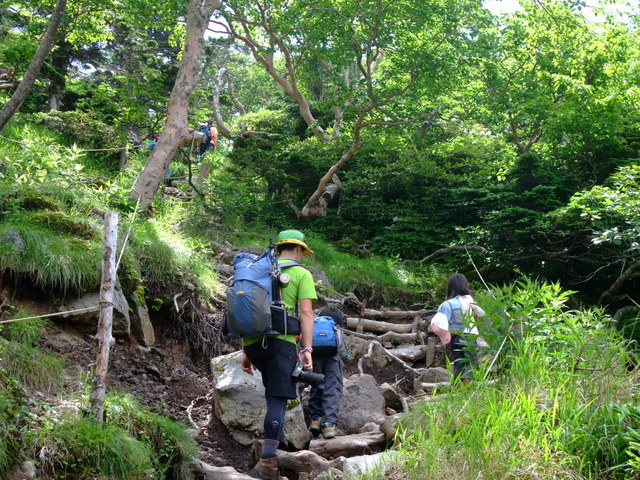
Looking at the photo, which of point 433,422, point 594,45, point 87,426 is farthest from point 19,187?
point 594,45

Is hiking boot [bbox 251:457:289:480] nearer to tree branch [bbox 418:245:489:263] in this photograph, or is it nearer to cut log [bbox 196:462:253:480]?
cut log [bbox 196:462:253:480]

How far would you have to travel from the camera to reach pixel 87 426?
4195 mm

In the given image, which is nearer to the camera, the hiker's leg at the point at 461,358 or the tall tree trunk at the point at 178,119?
the hiker's leg at the point at 461,358

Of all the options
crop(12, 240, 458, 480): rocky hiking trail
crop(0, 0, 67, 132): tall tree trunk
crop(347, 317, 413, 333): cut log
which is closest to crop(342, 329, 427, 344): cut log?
crop(347, 317, 413, 333): cut log

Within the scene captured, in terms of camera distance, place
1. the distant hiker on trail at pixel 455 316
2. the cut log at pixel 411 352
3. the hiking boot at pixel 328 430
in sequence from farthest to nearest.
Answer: the cut log at pixel 411 352 < the hiking boot at pixel 328 430 < the distant hiker on trail at pixel 455 316

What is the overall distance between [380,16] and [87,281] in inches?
374

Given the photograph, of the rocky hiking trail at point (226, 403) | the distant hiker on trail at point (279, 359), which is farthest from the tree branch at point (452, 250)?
the distant hiker on trail at point (279, 359)

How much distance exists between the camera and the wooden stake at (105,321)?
4.33 m

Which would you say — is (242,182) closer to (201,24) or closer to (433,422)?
(201,24)

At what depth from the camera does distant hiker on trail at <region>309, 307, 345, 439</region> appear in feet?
19.9

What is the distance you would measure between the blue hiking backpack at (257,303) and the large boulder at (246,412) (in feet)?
4.88

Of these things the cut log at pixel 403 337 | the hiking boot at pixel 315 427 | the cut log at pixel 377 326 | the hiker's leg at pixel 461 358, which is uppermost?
the hiker's leg at pixel 461 358

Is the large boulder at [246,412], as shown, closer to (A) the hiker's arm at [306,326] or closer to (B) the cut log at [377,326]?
(A) the hiker's arm at [306,326]

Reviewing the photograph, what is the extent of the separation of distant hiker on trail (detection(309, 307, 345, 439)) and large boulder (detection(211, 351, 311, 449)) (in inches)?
9.9
